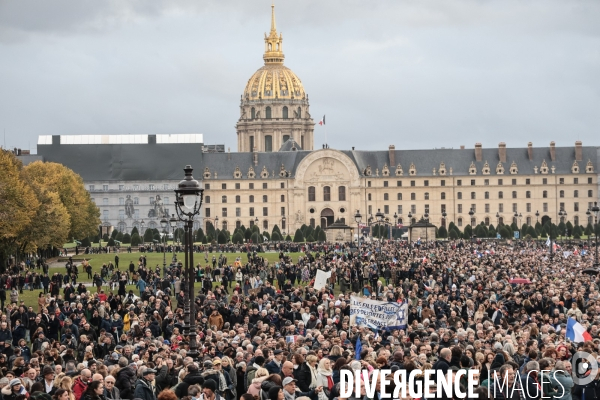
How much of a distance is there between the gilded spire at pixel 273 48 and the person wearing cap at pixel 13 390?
556ft

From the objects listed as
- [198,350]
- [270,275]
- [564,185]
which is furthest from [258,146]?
[198,350]

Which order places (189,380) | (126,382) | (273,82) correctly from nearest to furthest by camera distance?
(189,380), (126,382), (273,82)

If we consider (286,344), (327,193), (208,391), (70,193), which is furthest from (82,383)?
(327,193)

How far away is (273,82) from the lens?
177 meters

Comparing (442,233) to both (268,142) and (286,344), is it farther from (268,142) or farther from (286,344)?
(286,344)

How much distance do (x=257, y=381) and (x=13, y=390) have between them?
3106 millimetres

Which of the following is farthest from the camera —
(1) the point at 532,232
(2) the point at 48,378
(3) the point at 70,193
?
(1) the point at 532,232

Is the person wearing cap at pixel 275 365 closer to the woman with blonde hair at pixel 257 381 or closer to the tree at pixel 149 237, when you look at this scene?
A: the woman with blonde hair at pixel 257 381

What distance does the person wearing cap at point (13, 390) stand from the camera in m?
15.5

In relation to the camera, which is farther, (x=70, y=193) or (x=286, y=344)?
(x=70, y=193)

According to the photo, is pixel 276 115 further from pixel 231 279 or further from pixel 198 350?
pixel 198 350

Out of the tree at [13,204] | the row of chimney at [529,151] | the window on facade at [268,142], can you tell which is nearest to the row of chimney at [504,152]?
the row of chimney at [529,151]

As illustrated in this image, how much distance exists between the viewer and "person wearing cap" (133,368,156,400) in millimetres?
16422

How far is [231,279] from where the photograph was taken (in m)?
49.1
